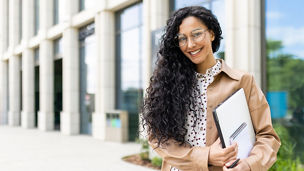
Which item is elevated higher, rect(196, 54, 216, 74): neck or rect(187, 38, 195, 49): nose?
rect(187, 38, 195, 49): nose

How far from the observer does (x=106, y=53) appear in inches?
522

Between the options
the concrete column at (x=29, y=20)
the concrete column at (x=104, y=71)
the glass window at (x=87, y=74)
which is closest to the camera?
the concrete column at (x=104, y=71)

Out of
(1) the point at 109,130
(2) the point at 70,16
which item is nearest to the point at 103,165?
(1) the point at 109,130

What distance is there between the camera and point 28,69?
71.5 feet

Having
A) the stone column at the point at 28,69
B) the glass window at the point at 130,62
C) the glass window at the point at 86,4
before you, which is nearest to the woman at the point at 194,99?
the glass window at the point at 130,62

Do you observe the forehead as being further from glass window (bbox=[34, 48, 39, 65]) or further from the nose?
glass window (bbox=[34, 48, 39, 65])

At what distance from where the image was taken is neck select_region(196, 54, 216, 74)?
165cm

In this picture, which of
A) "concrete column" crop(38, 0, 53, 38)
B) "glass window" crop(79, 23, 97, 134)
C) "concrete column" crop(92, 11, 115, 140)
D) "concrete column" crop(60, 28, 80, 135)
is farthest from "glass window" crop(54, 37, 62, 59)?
"concrete column" crop(92, 11, 115, 140)

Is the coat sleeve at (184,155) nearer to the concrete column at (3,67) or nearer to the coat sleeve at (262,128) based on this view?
the coat sleeve at (262,128)

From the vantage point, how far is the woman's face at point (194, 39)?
1.54 metres

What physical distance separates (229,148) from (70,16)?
15491 millimetres

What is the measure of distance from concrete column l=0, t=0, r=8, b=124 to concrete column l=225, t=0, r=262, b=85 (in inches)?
996

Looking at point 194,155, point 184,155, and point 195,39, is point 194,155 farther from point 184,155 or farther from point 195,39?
point 195,39

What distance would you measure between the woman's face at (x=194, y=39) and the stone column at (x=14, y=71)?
2581 cm
